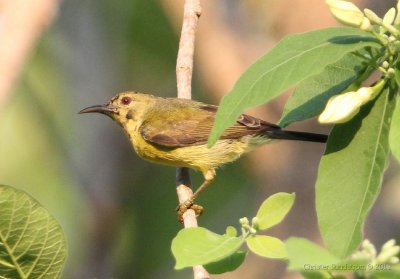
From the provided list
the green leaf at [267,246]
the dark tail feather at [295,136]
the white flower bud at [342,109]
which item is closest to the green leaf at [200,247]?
the green leaf at [267,246]

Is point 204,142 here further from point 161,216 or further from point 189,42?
point 161,216

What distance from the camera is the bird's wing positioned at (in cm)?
475

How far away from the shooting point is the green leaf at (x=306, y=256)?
135cm

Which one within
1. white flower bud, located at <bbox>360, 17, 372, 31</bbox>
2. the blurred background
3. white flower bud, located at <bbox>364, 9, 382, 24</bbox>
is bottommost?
the blurred background

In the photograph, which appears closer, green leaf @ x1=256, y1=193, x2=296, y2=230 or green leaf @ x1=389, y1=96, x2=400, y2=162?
green leaf @ x1=389, y1=96, x2=400, y2=162

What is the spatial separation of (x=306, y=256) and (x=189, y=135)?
348 centimetres

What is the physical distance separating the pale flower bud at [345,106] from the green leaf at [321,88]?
0.49 ft

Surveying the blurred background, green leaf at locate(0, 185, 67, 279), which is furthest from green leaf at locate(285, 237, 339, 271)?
the blurred background

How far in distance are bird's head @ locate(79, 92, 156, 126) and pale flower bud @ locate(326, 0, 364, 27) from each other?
129 inches

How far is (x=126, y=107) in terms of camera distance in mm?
5219

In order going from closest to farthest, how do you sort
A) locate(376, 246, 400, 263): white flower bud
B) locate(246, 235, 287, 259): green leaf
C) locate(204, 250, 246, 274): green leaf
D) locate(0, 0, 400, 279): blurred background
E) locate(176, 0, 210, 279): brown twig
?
1. locate(376, 246, 400, 263): white flower bud
2. locate(246, 235, 287, 259): green leaf
3. locate(204, 250, 246, 274): green leaf
4. locate(176, 0, 210, 279): brown twig
5. locate(0, 0, 400, 279): blurred background

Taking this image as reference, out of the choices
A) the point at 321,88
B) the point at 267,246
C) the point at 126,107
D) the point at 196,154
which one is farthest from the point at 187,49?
the point at 267,246

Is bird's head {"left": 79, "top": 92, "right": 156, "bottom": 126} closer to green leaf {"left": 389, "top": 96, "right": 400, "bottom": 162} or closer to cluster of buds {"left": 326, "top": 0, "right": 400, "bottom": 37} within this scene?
cluster of buds {"left": 326, "top": 0, "right": 400, "bottom": 37}

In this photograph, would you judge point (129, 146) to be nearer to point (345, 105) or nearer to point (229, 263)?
point (229, 263)
